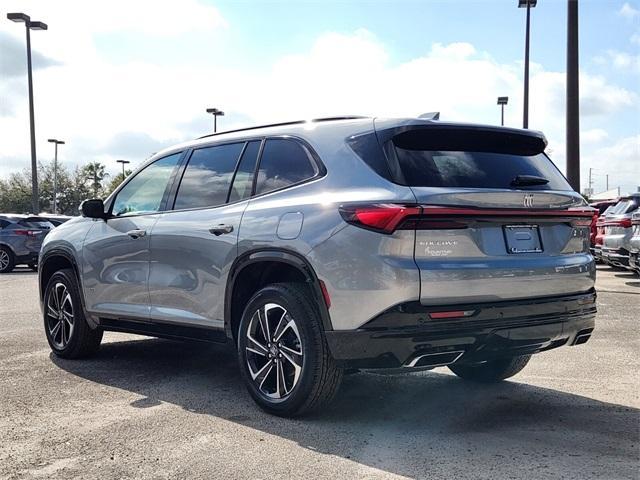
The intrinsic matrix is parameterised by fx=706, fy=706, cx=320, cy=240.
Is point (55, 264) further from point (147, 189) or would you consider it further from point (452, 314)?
point (452, 314)

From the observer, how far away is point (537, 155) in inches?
184

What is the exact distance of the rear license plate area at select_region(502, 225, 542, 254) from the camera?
13.5 ft

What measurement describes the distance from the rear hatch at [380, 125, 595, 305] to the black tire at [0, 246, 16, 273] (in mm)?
16433

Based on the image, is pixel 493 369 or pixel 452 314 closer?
pixel 452 314

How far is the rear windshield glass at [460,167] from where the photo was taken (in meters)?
4.03

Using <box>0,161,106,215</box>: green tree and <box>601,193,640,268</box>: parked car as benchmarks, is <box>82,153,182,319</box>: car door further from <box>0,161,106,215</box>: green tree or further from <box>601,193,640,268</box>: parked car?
<box>0,161,106,215</box>: green tree

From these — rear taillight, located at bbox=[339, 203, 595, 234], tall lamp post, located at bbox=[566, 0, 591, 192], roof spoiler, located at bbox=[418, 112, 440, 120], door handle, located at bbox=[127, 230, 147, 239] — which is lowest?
door handle, located at bbox=[127, 230, 147, 239]

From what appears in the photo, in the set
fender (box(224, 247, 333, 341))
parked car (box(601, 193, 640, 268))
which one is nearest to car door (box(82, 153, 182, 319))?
fender (box(224, 247, 333, 341))

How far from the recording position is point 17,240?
60.2 feet

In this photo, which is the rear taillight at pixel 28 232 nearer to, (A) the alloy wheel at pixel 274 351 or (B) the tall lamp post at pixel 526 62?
(A) the alloy wheel at pixel 274 351

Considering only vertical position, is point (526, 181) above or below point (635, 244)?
above

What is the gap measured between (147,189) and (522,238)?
10.4 ft

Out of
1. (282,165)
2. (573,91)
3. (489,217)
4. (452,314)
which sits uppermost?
(573,91)

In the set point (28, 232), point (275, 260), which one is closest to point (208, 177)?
point (275, 260)
